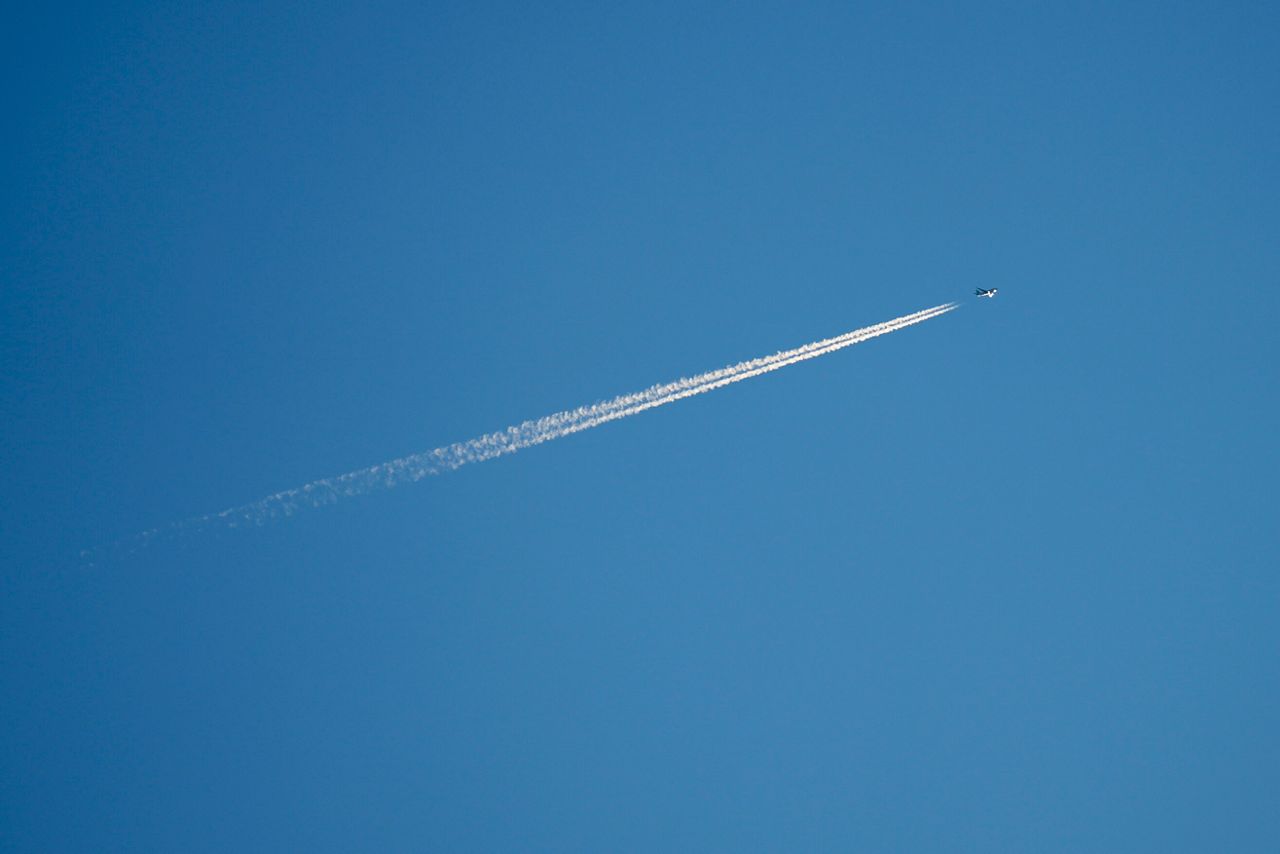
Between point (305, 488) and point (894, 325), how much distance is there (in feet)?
55.1

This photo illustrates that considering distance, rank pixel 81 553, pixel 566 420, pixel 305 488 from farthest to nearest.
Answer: pixel 566 420, pixel 305 488, pixel 81 553

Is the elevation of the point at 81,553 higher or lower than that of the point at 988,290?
lower

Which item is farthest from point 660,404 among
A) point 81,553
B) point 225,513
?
point 81,553

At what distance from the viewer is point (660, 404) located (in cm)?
2588

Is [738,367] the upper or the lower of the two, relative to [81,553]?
upper

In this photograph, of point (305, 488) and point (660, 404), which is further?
point (660, 404)

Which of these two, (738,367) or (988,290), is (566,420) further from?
(988,290)

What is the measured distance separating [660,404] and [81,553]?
15.0 metres

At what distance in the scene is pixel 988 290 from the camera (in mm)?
26750

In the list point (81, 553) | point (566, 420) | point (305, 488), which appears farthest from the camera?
point (566, 420)

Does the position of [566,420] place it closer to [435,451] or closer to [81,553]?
[435,451]

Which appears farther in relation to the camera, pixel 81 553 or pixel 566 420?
pixel 566 420

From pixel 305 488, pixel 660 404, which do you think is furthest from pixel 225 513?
pixel 660 404

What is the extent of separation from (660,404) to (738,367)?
245 centimetres
